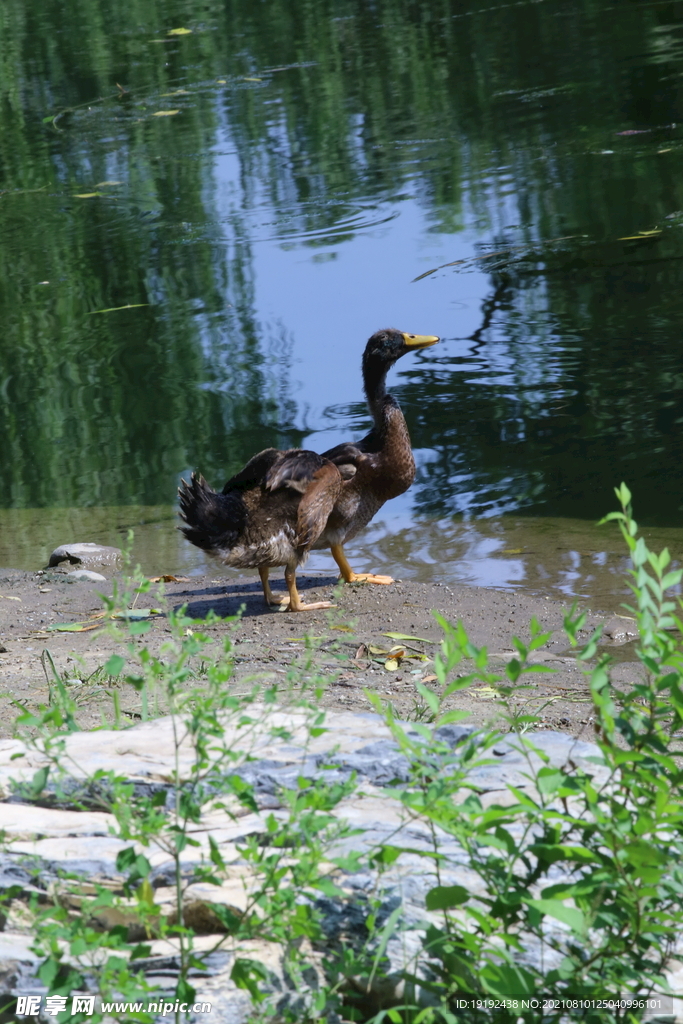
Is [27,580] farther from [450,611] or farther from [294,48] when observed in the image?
[294,48]

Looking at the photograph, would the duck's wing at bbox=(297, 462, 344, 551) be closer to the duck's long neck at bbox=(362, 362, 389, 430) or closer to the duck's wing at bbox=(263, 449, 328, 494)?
the duck's wing at bbox=(263, 449, 328, 494)

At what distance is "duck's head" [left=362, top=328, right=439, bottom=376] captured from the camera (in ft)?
20.9

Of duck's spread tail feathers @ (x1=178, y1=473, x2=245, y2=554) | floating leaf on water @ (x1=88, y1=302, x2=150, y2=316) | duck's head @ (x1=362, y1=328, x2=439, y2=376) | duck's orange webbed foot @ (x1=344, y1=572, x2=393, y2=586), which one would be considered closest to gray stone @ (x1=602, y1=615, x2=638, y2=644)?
duck's orange webbed foot @ (x1=344, y1=572, x2=393, y2=586)

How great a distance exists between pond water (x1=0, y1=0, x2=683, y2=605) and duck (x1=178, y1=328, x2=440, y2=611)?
0.56 metres

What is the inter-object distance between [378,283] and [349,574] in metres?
4.79

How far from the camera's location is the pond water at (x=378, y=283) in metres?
7.11

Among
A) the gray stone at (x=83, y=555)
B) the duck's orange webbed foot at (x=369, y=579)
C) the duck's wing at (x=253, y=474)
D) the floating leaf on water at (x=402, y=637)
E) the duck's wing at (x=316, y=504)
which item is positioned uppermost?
the duck's wing at (x=253, y=474)

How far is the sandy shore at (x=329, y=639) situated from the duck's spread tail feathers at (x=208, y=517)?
39 centimetres

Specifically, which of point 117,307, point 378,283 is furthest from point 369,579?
point 117,307

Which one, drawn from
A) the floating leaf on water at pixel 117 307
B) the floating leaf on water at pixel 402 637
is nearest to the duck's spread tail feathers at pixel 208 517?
the floating leaf on water at pixel 402 637

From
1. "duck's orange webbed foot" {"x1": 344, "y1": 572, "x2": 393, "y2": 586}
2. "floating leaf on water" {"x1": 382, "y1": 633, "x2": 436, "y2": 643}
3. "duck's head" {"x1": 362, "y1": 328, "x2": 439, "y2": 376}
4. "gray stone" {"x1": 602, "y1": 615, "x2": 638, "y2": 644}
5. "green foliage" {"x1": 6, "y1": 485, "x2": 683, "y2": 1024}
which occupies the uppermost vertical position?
"duck's head" {"x1": 362, "y1": 328, "x2": 439, "y2": 376}

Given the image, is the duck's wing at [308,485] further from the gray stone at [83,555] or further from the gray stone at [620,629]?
the gray stone at [620,629]

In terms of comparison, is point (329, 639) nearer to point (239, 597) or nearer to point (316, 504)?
point (316, 504)

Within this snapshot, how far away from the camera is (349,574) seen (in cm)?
606
